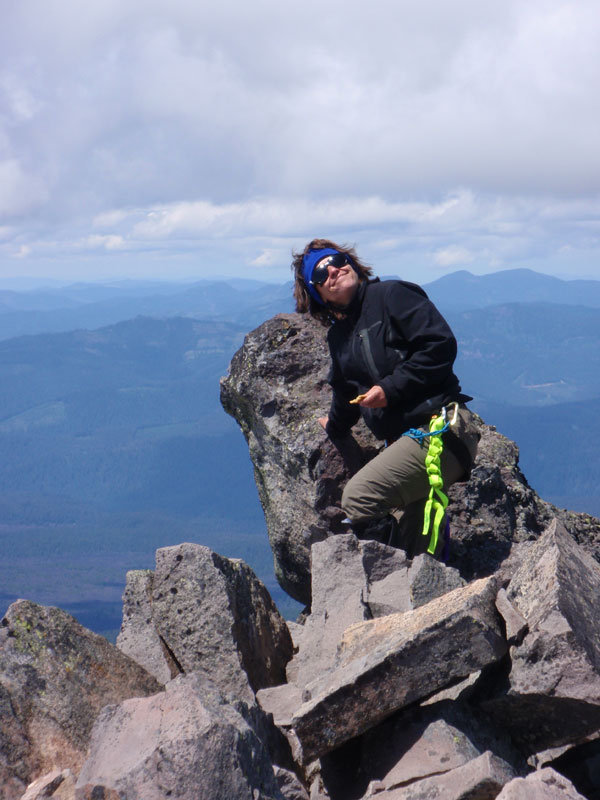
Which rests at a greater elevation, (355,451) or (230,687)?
(355,451)

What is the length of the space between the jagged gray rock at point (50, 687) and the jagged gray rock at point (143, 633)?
481 mm

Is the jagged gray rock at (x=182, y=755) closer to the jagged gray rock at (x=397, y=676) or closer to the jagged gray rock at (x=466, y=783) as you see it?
the jagged gray rock at (x=397, y=676)

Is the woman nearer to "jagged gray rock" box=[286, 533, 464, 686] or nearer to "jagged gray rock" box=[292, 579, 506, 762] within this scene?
"jagged gray rock" box=[286, 533, 464, 686]

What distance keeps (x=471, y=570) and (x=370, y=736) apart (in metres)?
4.27

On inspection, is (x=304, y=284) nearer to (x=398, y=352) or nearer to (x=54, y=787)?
(x=398, y=352)

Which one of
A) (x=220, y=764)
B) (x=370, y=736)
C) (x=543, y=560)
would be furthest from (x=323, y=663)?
(x=220, y=764)

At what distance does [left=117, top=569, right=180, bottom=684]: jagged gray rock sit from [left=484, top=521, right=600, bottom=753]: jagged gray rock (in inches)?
144

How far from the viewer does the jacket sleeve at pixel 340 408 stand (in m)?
8.76

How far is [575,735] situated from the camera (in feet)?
17.7

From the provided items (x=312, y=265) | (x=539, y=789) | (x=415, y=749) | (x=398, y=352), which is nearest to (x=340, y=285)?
(x=312, y=265)

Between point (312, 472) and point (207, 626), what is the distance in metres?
3.49

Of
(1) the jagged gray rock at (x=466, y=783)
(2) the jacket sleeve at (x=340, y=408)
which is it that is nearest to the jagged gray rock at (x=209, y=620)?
(1) the jagged gray rock at (x=466, y=783)

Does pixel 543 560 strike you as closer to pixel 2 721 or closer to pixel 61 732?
pixel 61 732

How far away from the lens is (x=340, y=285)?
26.1ft
